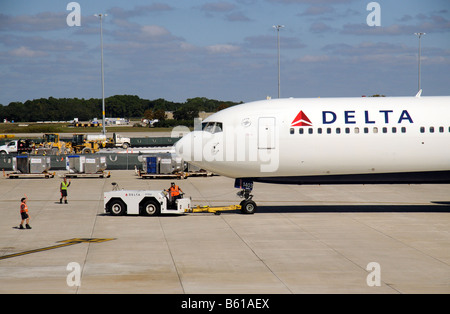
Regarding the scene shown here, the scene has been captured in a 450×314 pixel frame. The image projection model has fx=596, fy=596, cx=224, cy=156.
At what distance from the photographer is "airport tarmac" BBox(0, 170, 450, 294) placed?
17.0 meters

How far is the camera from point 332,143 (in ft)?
94.2

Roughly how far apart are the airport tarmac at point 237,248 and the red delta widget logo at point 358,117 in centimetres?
467

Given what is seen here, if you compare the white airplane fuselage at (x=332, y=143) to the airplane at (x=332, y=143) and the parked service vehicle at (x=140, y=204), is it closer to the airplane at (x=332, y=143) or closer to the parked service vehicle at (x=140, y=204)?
the airplane at (x=332, y=143)

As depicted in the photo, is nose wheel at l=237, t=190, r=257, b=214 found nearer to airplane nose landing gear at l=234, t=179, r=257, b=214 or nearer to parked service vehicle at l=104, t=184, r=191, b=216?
airplane nose landing gear at l=234, t=179, r=257, b=214

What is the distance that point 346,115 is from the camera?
2891cm

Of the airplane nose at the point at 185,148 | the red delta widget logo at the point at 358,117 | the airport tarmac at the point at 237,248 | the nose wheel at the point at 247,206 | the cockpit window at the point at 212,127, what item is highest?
the red delta widget logo at the point at 358,117

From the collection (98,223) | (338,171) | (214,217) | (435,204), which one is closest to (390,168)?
(338,171)

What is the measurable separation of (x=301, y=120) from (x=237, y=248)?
917 cm

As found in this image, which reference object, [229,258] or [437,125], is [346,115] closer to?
[437,125]

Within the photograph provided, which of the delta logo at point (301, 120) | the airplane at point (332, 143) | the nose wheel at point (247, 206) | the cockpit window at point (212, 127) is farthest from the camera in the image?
the nose wheel at point (247, 206)

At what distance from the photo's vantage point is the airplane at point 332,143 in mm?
28688

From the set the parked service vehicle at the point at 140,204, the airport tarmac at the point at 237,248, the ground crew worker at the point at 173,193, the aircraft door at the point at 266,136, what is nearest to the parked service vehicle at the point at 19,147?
the airport tarmac at the point at 237,248

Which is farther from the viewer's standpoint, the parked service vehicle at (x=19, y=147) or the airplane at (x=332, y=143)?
the parked service vehicle at (x=19, y=147)

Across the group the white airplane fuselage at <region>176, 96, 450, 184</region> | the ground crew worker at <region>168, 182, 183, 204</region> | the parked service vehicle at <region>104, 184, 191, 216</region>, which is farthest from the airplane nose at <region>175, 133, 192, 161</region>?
the parked service vehicle at <region>104, 184, 191, 216</region>
